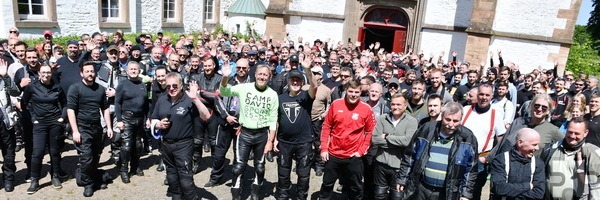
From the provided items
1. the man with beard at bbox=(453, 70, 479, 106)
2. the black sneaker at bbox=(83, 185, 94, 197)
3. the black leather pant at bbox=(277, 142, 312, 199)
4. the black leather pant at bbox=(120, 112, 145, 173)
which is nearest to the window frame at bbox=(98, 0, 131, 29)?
the black leather pant at bbox=(120, 112, 145, 173)

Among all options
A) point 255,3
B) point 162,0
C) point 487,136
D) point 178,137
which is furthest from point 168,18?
point 487,136

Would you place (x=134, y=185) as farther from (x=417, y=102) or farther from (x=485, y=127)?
(x=485, y=127)

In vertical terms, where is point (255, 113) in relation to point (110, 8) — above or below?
below

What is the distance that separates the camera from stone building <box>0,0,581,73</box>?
14.2 meters

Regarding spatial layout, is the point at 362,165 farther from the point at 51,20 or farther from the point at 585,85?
the point at 51,20

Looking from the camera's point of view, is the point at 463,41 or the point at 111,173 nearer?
the point at 111,173

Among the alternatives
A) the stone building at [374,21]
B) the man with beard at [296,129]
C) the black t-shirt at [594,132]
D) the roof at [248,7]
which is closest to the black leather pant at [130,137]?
the man with beard at [296,129]

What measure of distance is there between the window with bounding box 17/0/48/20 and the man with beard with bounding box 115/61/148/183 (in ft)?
31.2

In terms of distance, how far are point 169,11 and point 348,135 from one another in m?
16.6

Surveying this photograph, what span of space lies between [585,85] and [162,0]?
51.9ft

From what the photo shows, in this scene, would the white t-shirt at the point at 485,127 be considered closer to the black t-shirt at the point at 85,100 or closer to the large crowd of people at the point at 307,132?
the large crowd of people at the point at 307,132

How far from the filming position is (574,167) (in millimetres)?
3719

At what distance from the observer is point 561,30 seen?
49.2 ft

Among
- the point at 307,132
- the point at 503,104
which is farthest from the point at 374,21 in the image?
the point at 307,132
